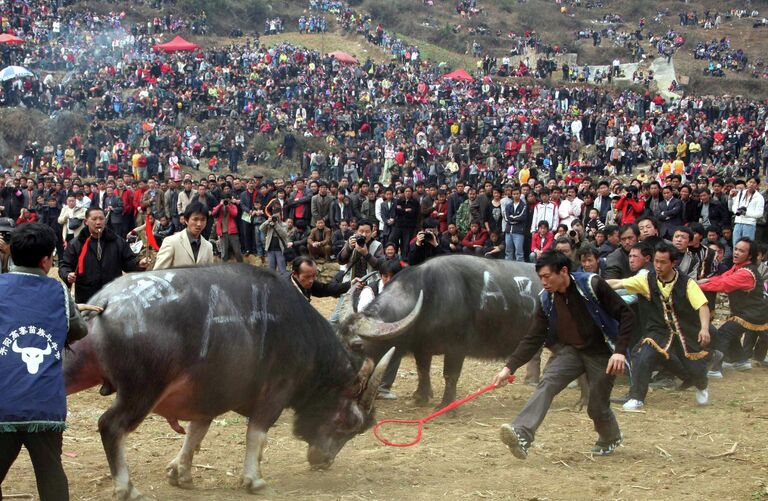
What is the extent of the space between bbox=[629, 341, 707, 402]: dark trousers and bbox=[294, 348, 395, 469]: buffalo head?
10.1ft

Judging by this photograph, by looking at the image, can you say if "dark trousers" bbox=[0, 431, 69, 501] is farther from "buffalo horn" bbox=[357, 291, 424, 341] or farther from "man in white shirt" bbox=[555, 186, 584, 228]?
"man in white shirt" bbox=[555, 186, 584, 228]

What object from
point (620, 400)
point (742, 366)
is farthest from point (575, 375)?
point (742, 366)

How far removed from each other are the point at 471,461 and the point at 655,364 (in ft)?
9.20

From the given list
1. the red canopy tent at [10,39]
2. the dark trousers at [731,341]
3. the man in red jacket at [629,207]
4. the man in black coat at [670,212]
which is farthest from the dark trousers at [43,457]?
the red canopy tent at [10,39]

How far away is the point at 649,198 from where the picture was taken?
16094mm

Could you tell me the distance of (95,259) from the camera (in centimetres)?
873

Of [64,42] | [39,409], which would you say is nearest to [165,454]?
[39,409]

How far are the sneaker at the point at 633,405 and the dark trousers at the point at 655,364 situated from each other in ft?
0.12

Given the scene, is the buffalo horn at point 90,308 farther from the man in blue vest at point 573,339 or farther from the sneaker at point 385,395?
the sneaker at point 385,395

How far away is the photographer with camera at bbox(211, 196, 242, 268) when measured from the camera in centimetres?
1773

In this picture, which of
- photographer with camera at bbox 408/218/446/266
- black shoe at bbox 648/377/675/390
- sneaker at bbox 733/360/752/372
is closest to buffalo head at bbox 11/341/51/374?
black shoe at bbox 648/377/675/390

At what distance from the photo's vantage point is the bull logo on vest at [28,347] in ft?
14.7

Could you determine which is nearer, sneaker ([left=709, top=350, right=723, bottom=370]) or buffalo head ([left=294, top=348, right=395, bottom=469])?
buffalo head ([left=294, top=348, right=395, bottom=469])

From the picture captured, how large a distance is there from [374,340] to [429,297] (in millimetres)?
1005
